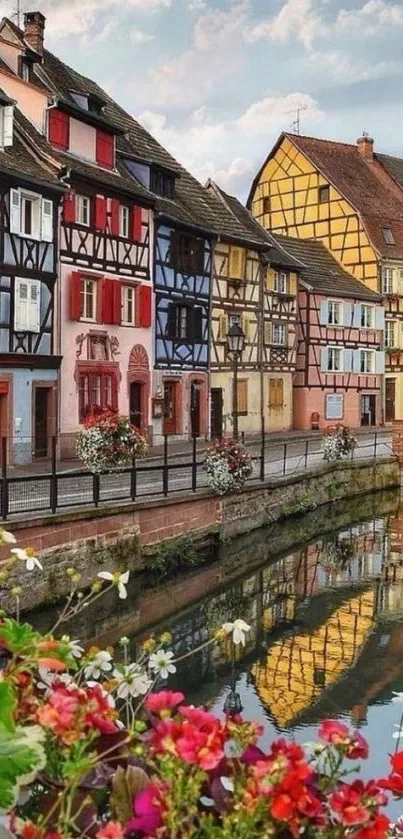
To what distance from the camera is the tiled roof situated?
127ft

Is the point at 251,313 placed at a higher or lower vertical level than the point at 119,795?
higher

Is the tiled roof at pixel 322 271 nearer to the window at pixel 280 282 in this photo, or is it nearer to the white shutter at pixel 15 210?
the window at pixel 280 282

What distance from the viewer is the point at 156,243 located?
27.9m

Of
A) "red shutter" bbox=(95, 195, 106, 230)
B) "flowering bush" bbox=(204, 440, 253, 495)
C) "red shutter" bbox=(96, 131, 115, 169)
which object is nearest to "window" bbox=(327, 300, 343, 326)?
"red shutter" bbox=(96, 131, 115, 169)

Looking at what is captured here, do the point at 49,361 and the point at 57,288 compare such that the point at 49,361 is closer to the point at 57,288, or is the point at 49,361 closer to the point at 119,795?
the point at 57,288

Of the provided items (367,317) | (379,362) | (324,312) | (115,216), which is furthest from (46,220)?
(379,362)

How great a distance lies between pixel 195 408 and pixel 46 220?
1021 cm

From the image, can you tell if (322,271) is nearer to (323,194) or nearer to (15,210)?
(323,194)

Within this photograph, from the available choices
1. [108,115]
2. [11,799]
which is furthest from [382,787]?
[108,115]

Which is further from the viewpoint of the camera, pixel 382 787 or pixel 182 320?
pixel 182 320

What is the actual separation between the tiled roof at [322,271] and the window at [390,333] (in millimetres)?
2177

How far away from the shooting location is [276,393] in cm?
3634

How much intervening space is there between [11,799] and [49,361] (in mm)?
21483

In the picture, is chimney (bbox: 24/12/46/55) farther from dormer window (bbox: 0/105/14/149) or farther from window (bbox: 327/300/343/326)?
window (bbox: 327/300/343/326)
